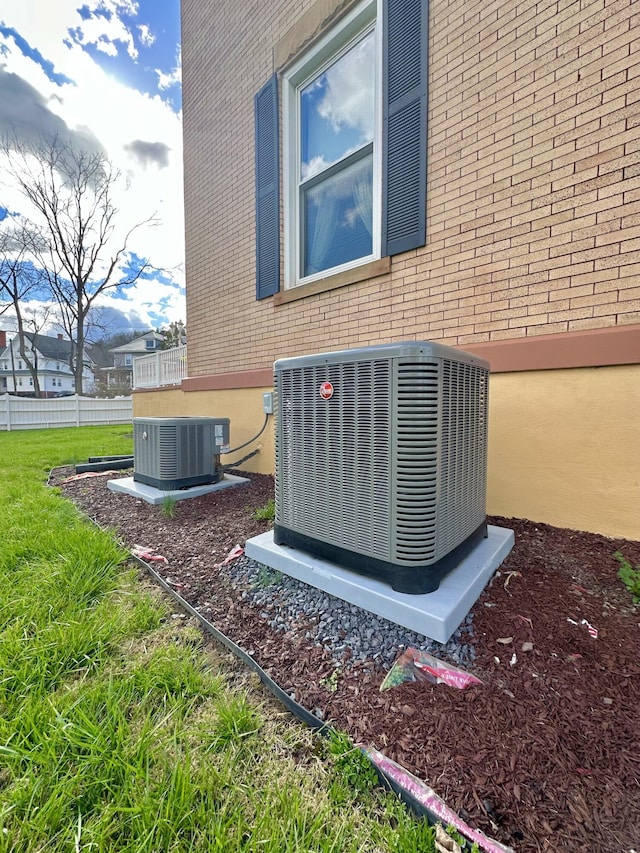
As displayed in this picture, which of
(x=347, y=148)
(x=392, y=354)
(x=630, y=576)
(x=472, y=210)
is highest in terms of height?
(x=347, y=148)

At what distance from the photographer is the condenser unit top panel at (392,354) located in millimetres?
1508

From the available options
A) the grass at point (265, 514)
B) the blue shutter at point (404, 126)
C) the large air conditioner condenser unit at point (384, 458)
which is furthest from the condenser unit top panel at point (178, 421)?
the blue shutter at point (404, 126)

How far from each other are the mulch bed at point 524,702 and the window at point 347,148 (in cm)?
271

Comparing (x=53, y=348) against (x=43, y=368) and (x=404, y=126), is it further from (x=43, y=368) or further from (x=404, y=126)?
(x=404, y=126)

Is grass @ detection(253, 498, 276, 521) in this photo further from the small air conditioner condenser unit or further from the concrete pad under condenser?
the small air conditioner condenser unit

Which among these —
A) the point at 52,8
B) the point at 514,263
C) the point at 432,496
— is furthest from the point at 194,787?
the point at 52,8

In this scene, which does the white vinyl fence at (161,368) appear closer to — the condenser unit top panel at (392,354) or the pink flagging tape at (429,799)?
the condenser unit top panel at (392,354)

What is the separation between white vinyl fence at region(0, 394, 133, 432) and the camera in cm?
1352

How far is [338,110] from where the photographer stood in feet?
13.0

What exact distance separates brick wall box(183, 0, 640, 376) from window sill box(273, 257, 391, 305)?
64 mm

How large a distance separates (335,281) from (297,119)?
221 cm

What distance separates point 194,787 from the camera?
962 millimetres

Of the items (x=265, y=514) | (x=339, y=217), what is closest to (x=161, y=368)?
(x=339, y=217)

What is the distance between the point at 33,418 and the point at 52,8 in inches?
465
